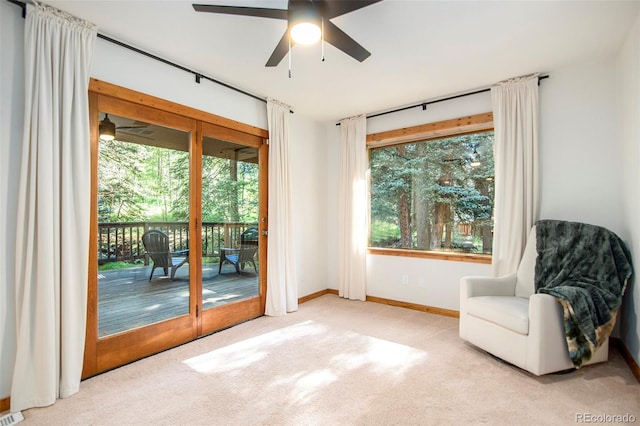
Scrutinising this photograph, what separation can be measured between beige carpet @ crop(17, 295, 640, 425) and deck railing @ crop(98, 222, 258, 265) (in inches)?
34.8

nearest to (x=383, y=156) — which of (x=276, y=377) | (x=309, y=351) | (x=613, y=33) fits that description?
(x=613, y=33)

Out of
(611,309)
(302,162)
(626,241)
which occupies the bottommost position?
(611,309)

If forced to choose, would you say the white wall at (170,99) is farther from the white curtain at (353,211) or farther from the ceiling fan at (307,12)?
the ceiling fan at (307,12)

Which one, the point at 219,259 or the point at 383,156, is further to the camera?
the point at 383,156

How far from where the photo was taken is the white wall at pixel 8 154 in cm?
200

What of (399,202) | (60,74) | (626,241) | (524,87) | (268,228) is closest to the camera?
(60,74)

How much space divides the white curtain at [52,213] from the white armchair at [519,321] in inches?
122

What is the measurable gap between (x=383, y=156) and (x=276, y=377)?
326 cm

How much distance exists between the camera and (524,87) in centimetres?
324

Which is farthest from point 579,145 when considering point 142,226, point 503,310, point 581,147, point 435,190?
point 142,226

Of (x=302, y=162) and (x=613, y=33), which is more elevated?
(x=613, y=33)

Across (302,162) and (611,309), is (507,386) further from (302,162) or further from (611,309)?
(302,162)

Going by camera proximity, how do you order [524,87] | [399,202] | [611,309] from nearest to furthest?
[611,309] < [524,87] < [399,202]

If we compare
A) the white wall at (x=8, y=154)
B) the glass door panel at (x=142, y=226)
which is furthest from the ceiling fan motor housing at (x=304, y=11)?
the white wall at (x=8, y=154)
